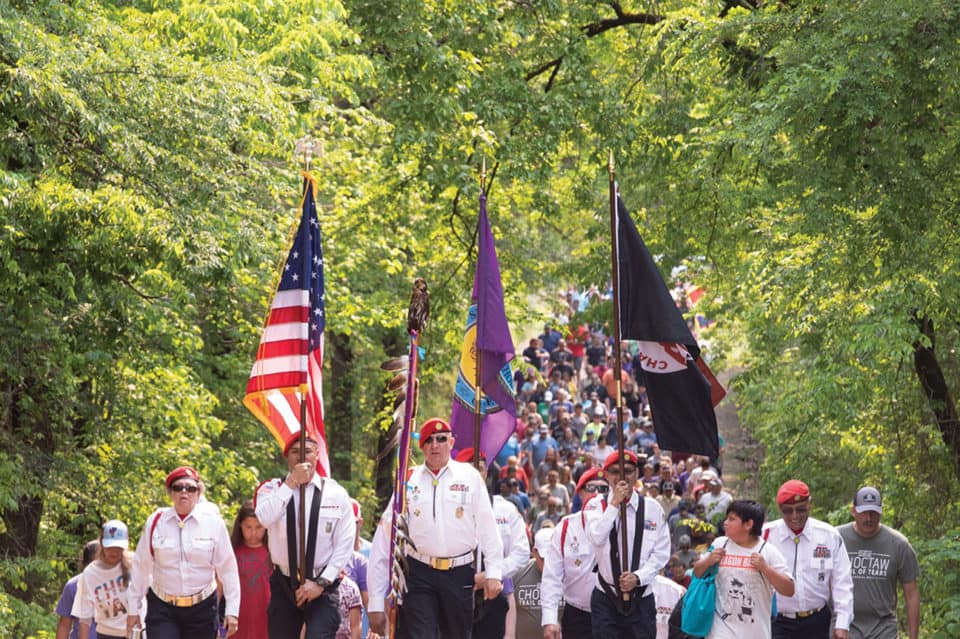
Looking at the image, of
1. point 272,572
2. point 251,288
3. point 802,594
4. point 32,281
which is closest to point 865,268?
point 802,594

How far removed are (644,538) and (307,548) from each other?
2.56 meters

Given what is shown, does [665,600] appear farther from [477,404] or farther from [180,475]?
[180,475]

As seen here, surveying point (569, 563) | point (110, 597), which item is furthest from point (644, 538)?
point (110, 597)

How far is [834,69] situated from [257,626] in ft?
22.2

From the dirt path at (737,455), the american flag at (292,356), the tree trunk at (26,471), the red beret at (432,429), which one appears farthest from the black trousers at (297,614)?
the dirt path at (737,455)

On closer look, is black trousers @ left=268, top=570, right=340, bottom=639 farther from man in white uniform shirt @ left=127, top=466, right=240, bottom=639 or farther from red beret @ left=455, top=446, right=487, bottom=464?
red beret @ left=455, top=446, right=487, bottom=464

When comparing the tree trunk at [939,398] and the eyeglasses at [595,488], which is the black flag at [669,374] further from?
the tree trunk at [939,398]

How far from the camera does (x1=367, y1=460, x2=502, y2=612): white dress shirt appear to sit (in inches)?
462

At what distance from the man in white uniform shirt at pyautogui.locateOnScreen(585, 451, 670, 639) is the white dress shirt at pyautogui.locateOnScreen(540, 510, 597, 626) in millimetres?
316

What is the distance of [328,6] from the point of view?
20.8 m

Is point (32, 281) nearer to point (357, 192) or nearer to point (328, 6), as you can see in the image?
point (328, 6)

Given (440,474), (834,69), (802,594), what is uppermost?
(834,69)

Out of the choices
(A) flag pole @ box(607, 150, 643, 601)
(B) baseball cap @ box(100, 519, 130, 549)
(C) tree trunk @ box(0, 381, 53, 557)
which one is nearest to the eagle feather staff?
(A) flag pole @ box(607, 150, 643, 601)

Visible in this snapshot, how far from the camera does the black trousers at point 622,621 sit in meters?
12.3
